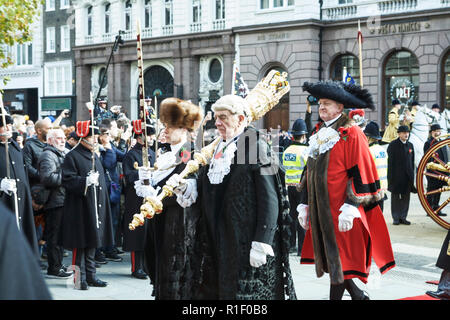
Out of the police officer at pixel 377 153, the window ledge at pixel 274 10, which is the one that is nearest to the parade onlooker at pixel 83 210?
the police officer at pixel 377 153

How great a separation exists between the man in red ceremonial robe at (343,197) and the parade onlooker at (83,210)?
8.30 ft

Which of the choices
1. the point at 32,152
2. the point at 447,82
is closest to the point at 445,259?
the point at 32,152

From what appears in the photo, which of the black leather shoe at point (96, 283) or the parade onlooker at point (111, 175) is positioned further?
the parade onlooker at point (111, 175)

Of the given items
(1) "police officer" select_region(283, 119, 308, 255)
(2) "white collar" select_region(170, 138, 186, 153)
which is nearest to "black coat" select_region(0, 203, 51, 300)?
(2) "white collar" select_region(170, 138, 186, 153)

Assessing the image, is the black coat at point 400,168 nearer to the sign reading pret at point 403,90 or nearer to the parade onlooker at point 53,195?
the parade onlooker at point 53,195

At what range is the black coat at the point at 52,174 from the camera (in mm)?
7090

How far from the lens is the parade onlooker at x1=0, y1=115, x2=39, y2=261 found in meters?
6.27

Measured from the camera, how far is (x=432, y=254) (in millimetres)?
8453

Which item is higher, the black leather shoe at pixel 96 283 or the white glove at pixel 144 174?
the white glove at pixel 144 174

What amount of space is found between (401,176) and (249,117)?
7.81 meters

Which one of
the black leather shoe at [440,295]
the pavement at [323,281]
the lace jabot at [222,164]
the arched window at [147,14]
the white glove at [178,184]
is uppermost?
the arched window at [147,14]

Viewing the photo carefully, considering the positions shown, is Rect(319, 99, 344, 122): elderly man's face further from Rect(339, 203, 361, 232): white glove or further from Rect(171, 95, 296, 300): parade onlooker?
Rect(171, 95, 296, 300): parade onlooker
